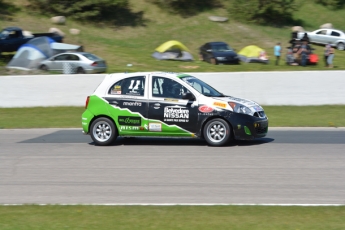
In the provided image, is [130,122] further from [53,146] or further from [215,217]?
[215,217]

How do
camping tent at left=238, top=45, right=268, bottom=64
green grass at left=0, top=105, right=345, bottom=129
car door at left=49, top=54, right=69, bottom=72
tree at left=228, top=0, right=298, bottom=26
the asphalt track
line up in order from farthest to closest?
tree at left=228, top=0, right=298, bottom=26 → camping tent at left=238, top=45, right=268, bottom=64 → car door at left=49, top=54, right=69, bottom=72 → green grass at left=0, top=105, right=345, bottom=129 → the asphalt track

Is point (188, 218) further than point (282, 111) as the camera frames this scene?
No

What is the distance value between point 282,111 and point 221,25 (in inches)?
1114

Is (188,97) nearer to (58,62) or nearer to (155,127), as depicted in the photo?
(155,127)

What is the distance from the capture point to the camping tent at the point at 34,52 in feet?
93.6

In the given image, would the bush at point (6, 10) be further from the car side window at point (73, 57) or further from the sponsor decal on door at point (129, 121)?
the sponsor decal on door at point (129, 121)

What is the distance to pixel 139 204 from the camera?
7555 millimetres

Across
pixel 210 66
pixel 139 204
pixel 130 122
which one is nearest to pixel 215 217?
pixel 139 204

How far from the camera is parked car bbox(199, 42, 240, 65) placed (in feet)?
113

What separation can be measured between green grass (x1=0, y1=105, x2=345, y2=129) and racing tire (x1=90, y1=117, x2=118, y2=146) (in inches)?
152

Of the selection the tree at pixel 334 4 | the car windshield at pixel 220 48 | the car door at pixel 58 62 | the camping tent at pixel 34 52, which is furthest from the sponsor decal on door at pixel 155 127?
the tree at pixel 334 4

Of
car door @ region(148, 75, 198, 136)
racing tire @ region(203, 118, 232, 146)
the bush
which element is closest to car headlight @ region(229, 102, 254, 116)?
racing tire @ region(203, 118, 232, 146)

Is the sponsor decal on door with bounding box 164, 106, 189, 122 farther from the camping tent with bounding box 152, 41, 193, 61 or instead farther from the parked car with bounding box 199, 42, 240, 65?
the camping tent with bounding box 152, 41, 193, 61

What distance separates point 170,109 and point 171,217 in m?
5.77
